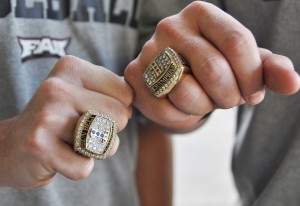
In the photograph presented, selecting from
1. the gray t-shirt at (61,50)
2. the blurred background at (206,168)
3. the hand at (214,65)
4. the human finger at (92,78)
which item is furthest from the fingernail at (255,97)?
the blurred background at (206,168)

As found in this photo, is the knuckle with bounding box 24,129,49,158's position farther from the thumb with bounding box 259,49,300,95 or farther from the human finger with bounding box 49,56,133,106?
the thumb with bounding box 259,49,300,95

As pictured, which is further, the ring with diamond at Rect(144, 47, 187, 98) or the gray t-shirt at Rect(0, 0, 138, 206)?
the gray t-shirt at Rect(0, 0, 138, 206)

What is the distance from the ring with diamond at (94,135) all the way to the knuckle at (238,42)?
0.39ft

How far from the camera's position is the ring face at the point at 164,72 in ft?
1.14

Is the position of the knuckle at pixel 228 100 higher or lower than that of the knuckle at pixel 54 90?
higher

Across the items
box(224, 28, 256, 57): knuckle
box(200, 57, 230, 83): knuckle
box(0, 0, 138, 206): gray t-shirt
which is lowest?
box(0, 0, 138, 206): gray t-shirt

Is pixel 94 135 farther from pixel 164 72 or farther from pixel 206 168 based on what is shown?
pixel 206 168

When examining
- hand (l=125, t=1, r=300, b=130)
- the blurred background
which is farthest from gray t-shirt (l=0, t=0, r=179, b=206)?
the blurred background

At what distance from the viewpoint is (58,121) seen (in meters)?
0.36

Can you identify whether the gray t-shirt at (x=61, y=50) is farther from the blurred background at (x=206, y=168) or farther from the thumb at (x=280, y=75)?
the blurred background at (x=206, y=168)

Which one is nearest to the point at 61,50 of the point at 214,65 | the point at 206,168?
the point at 214,65

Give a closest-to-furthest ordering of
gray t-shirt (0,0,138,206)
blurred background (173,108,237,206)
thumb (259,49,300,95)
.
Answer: thumb (259,49,300,95)
gray t-shirt (0,0,138,206)
blurred background (173,108,237,206)

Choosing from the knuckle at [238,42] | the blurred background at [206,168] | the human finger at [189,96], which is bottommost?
the blurred background at [206,168]

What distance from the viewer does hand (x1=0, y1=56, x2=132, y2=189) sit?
0.36m
